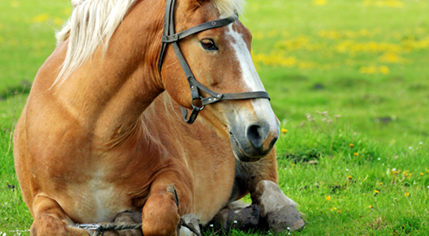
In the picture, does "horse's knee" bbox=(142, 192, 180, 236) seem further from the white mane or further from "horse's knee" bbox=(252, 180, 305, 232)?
"horse's knee" bbox=(252, 180, 305, 232)

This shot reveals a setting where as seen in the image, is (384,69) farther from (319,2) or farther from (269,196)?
(319,2)

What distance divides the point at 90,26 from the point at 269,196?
6.71 ft

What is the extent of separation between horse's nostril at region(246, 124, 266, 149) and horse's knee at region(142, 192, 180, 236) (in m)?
0.76

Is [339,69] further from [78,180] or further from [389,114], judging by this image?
[78,180]

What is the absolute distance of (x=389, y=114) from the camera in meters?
11.9

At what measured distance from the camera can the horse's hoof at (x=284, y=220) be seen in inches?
157

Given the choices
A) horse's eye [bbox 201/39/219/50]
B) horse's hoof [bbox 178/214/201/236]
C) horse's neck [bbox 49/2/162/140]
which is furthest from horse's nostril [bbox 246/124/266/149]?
horse's hoof [bbox 178/214/201/236]

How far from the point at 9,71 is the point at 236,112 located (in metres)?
12.0

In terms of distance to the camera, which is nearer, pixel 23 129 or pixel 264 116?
pixel 264 116

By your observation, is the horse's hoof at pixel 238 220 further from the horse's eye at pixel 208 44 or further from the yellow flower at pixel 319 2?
the yellow flower at pixel 319 2

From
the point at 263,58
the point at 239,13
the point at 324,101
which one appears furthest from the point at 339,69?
the point at 239,13

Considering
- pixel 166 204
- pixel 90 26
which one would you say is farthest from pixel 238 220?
pixel 90 26

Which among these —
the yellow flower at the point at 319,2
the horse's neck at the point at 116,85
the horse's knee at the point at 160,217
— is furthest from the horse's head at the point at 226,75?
→ the yellow flower at the point at 319,2

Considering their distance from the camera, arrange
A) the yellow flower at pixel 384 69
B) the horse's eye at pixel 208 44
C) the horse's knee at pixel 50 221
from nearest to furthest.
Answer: the horse's eye at pixel 208 44 → the horse's knee at pixel 50 221 → the yellow flower at pixel 384 69
